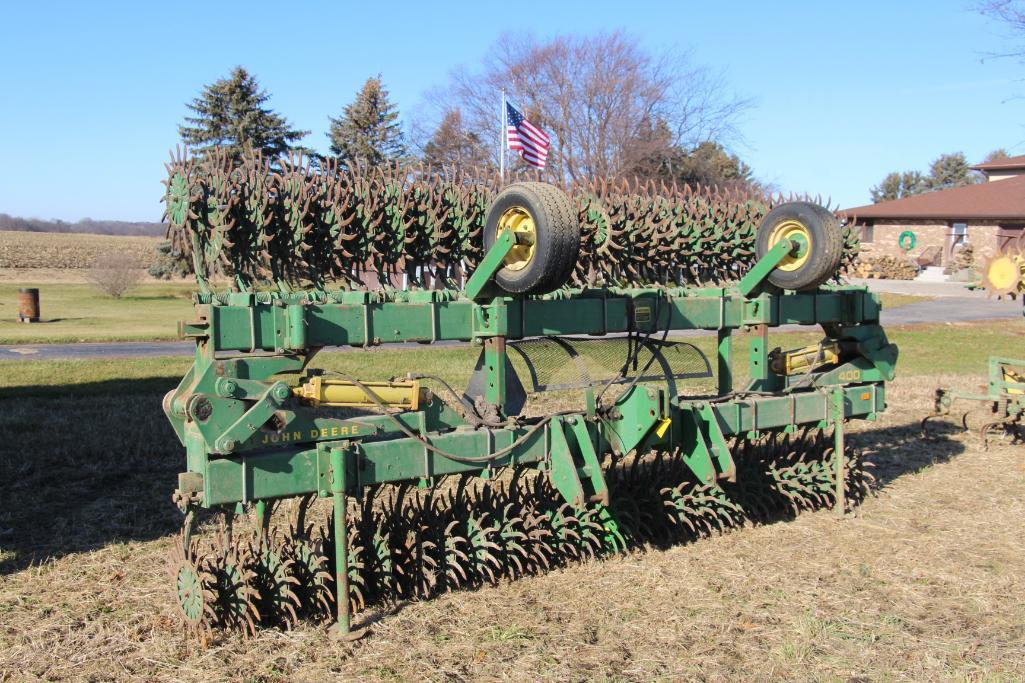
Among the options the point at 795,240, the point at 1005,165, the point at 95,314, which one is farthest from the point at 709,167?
the point at 795,240

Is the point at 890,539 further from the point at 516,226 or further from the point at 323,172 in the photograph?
the point at 323,172

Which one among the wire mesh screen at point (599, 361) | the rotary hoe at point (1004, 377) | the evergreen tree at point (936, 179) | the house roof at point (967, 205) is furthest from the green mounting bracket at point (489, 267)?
the evergreen tree at point (936, 179)

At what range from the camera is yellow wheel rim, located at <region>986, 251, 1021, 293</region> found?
9555 millimetres

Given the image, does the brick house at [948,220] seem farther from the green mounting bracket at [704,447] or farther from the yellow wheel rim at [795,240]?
the green mounting bracket at [704,447]

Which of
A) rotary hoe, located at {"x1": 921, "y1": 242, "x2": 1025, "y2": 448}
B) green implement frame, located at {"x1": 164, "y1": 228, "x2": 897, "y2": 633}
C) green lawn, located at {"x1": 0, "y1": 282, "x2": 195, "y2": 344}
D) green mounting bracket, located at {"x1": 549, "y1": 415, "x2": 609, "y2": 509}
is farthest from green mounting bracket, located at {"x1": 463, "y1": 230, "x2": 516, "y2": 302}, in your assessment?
green lawn, located at {"x1": 0, "y1": 282, "x2": 195, "y2": 344}

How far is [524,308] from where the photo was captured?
5840 mm

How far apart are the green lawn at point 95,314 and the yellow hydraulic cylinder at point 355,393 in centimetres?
1715

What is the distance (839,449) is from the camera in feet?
23.7

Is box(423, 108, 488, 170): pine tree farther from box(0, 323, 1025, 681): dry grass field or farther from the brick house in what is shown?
box(0, 323, 1025, 681): dry grass field

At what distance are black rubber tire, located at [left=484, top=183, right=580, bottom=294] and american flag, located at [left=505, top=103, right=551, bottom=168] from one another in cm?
1794

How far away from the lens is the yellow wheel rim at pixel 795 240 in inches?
271

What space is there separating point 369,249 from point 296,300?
132cm

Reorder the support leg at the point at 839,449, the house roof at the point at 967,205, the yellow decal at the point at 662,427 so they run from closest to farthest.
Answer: the yellow decal at the point at 662,427
the support leg at the point at 839,449
the house roof at the point at 967,205

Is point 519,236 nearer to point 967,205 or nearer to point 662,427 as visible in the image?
point 662,427
